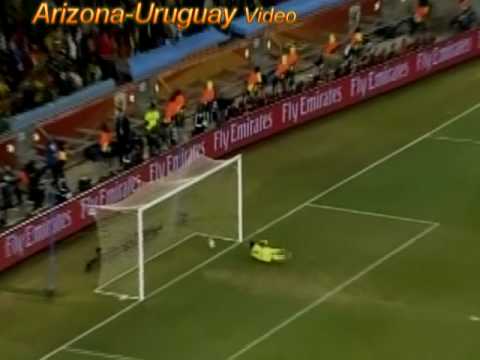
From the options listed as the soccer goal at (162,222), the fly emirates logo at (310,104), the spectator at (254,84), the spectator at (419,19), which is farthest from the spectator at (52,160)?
the spectator at (419,19)

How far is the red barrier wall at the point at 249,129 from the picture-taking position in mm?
27109

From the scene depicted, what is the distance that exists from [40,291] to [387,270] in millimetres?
5913

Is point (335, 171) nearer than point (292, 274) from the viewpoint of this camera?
No

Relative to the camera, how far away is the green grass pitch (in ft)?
77.9

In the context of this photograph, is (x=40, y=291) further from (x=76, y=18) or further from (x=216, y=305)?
(x=76, y=18)

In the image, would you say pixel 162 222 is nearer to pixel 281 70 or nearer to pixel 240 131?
pixel 240 131

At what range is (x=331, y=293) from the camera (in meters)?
25.6

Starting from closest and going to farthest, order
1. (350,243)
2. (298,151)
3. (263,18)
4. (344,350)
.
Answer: (344,350), (350,243), (298,151), (263,18)

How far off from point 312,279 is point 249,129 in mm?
7675

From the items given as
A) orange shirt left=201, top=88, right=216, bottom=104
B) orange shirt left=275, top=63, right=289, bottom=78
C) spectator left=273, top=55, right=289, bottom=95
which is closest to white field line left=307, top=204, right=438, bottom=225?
orange shirt left=201, top=88, right=216, bottom=104

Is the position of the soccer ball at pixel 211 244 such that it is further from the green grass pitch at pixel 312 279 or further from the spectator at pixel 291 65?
the spectator at pixel 291 65

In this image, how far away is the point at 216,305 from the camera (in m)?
25.2

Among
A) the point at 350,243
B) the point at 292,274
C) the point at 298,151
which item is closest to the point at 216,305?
the point at 292,274

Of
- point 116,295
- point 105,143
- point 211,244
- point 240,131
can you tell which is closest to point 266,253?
point 211,244
